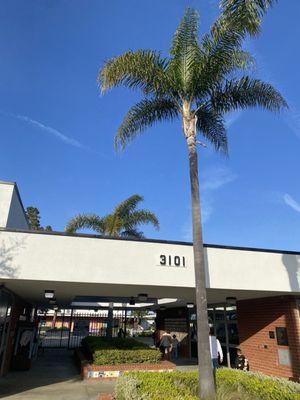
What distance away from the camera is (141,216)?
23.0m

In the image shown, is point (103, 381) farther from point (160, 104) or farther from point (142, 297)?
point (160, 104)

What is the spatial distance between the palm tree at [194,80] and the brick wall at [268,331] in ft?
20.9

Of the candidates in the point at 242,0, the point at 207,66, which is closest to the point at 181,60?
the point at 207,66

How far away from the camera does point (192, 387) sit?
27.5 ft

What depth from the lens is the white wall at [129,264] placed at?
9.64 metres

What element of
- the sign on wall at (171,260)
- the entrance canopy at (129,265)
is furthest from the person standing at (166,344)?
the sign on wall at (171,260)

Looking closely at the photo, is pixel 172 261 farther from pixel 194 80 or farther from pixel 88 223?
pixel 88 223

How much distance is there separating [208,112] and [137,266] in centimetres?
546

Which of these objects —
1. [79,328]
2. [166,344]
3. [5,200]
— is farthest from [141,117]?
[79,328]

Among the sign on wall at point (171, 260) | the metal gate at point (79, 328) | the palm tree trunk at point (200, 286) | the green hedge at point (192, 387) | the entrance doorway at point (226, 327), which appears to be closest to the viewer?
the green hedge at point (192, 387)

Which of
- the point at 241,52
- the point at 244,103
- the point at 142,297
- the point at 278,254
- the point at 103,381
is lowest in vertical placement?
the point at 103,381

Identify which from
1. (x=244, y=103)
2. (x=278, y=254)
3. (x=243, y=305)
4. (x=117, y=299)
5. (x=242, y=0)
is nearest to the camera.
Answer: (x=242, y=0)

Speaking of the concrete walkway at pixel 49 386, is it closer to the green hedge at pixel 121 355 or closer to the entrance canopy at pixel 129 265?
the green hedge at pixel 121 355

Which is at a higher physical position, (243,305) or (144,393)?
(243,305)
